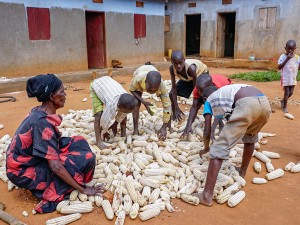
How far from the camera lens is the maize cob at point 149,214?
2.73 meters

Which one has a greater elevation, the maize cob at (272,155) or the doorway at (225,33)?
the doorway at (225,33)

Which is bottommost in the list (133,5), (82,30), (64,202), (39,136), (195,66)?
(64,202)

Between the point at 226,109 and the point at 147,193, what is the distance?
1.14m

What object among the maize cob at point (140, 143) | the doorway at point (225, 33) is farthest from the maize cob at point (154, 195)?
the doorway at point (225, 33)

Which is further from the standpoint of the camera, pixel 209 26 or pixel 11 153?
pixel 209 26

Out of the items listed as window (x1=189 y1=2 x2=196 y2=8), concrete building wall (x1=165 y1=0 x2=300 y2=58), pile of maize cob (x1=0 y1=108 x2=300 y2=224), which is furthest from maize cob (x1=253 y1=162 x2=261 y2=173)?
window (x1=189 y1=2 x2=196 y2=8)

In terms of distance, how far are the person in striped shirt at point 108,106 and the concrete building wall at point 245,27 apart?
474 inches

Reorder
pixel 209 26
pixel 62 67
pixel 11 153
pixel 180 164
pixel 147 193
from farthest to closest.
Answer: pixel 209 26 < pixel 62 67 < pixel 180 164 < pixel 147 193 < pixel 11 153

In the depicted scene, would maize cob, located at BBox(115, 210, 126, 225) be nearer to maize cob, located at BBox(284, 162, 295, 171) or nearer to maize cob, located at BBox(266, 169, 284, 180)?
maize cob, located at BBox(266, 169, 284, 180)

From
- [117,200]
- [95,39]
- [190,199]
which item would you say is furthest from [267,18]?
[117,200]

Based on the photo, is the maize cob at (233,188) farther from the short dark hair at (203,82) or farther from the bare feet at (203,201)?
the short dark hair at (203,82)

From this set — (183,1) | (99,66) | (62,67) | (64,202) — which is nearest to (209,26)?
(183,1)

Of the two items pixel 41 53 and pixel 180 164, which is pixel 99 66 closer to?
pixel 41 53

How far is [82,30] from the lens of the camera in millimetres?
10969
